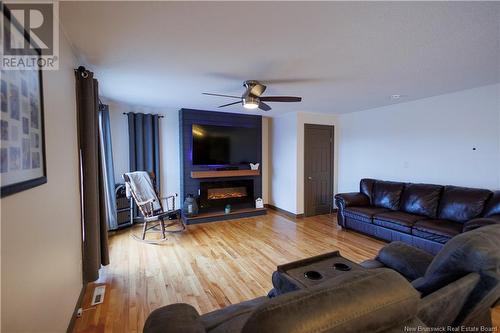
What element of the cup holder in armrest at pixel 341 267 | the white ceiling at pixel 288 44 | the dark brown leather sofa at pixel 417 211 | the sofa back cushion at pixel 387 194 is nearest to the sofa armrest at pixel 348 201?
the dark brown leather sofa at pixel 417 211

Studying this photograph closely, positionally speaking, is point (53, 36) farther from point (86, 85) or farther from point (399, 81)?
point (399, 81)

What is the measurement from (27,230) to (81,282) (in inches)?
56.5

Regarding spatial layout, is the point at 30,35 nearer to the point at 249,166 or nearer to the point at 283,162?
the point at 249,166

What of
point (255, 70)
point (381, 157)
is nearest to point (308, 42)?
point (255, 70)

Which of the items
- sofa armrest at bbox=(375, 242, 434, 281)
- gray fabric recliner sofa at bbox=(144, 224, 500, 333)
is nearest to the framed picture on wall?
gray fabric recliner sofa at bbox=(144, 224, 500, 333)

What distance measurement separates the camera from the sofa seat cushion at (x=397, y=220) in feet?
10.5

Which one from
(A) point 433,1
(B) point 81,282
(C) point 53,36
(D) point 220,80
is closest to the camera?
(A) point 433,1

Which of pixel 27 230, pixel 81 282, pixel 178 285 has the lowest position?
pixel 178 285

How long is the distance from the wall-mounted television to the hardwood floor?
4.63 feet

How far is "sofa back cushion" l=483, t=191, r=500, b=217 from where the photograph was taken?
2772mm

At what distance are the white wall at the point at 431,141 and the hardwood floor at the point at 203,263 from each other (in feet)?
5.13

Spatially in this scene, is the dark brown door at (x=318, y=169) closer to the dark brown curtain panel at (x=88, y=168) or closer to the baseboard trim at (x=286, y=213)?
the baseboard trim at (x=286, y=213)

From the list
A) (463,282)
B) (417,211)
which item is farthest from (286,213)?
(463,282)

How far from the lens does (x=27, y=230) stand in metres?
1.12
